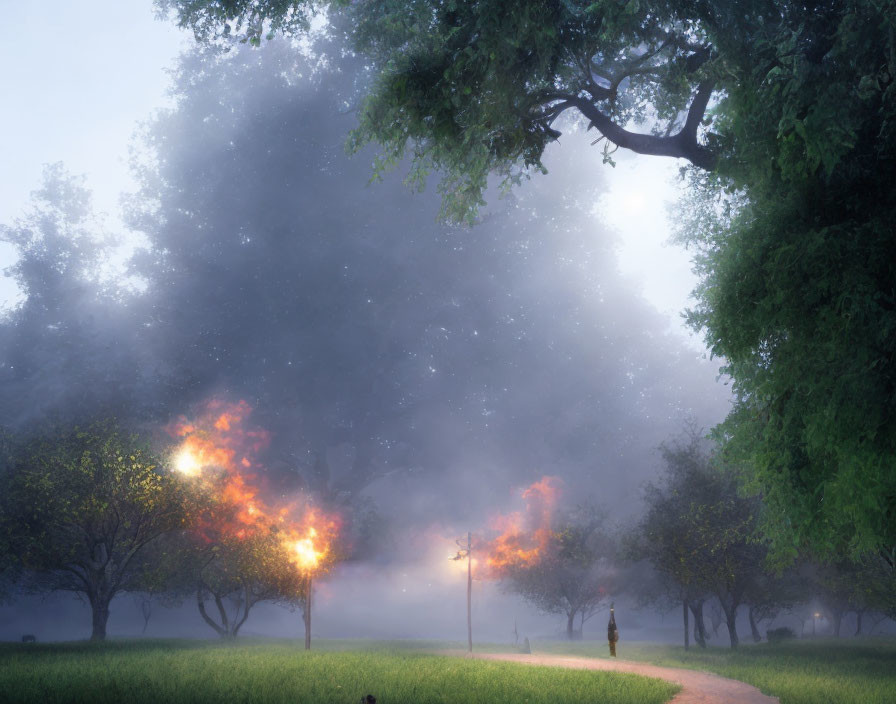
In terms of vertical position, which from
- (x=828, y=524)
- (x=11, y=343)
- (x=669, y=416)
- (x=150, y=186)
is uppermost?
(x=150, y=186)

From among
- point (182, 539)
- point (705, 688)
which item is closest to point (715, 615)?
point (182, 539)

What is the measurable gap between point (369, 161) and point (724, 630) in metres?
65.2

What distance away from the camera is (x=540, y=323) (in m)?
50.1

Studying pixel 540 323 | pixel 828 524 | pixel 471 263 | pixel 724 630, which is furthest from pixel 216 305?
pixel 724 630

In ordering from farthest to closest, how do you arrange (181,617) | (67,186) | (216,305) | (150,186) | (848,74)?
(181,617) → (67,186) → (150,186) → (216,305) → (848,74)

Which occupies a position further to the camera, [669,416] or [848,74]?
[669,416]

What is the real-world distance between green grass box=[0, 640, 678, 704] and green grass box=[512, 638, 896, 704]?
141 inches

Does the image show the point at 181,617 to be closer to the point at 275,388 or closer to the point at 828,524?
the point at 275,388

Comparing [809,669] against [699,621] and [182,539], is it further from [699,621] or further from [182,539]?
[182,539]

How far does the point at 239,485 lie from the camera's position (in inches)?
1458

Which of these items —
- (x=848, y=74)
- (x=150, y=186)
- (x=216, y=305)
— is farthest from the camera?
(x=150, y=186)

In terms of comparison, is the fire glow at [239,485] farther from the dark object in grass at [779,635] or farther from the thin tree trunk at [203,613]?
the dark object in grass at [779,635]

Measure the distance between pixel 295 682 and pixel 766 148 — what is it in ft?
48.3

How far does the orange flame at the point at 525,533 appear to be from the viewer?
44.8 m
